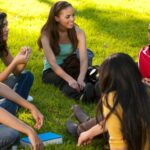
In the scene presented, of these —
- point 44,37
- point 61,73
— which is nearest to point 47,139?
point 61,73

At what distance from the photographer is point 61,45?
6512mm

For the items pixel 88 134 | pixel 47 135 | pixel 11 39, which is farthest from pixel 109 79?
pixel 11 39

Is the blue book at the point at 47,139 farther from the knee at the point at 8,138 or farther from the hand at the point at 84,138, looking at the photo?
the hand at the point at 84,138

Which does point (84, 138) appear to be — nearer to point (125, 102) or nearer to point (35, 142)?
point (35, 142)

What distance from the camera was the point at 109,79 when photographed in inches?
142

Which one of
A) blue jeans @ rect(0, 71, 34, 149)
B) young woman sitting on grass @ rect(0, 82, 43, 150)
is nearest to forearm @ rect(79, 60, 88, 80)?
blue jeans @ rect(0, 71, 34, 149)

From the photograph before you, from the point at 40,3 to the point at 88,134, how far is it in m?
6.19

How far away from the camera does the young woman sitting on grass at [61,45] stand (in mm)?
6301

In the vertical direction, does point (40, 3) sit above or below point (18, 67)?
below

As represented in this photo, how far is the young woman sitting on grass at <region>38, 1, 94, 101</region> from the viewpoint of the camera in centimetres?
630

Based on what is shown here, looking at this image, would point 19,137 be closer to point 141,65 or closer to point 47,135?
point 47,135

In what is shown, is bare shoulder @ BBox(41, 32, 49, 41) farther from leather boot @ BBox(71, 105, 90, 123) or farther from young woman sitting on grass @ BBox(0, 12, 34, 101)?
leather boot @ BBox(71, 105, 90, 123)

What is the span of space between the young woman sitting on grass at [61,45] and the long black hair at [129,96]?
254 cm

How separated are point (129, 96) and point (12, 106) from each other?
5.68 feet
